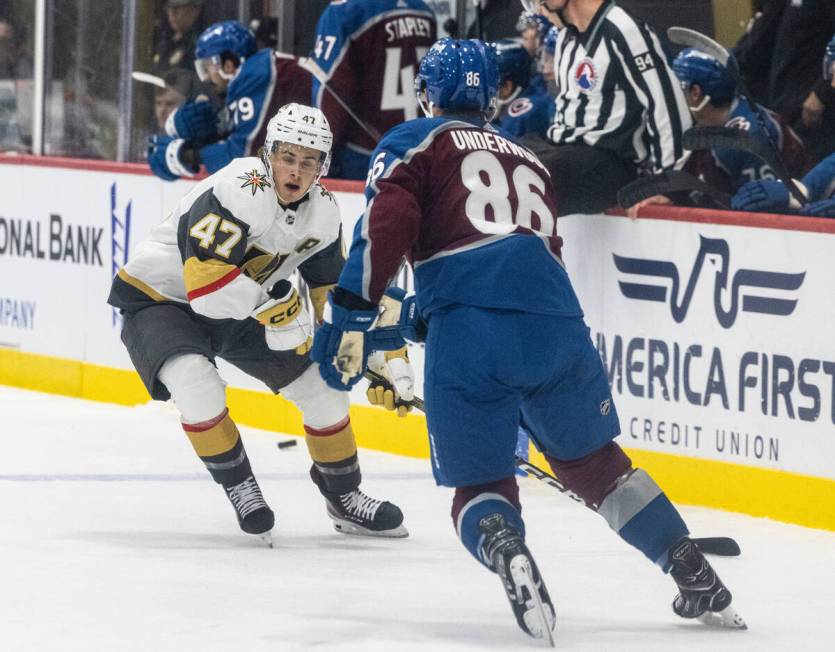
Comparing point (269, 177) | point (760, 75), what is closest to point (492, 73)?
point (269, 177)

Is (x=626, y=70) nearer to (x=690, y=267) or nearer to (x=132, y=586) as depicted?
(x=690, y=267)

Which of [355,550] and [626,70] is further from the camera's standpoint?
[626,70]

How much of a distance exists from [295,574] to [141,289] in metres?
0.95

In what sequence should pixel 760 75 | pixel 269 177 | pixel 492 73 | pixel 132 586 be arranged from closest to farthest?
pixel 492 73 < pixel 132 586 < pixel 269 177 < pixel 760 75

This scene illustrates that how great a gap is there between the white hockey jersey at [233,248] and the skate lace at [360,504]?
569 mm

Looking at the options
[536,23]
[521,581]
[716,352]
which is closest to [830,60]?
[716,352]

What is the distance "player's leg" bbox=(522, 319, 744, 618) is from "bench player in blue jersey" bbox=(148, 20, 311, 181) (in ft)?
10.3

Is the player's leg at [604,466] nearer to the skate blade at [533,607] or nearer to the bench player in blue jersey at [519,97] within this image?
the skate blade at [533,607]

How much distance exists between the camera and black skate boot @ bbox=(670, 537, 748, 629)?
12.0 ft

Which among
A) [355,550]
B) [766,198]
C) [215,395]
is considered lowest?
[355,550]

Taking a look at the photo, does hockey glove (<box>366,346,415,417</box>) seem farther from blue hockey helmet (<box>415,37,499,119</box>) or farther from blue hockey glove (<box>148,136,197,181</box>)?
blue hockey glove (<box>148,136,197,181</box>)

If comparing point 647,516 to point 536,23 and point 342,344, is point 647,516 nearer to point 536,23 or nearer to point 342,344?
point 342,344

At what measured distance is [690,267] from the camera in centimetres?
529

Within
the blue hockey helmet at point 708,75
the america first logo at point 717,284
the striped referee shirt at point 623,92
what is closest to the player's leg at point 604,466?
the america first logo at point 717,284
